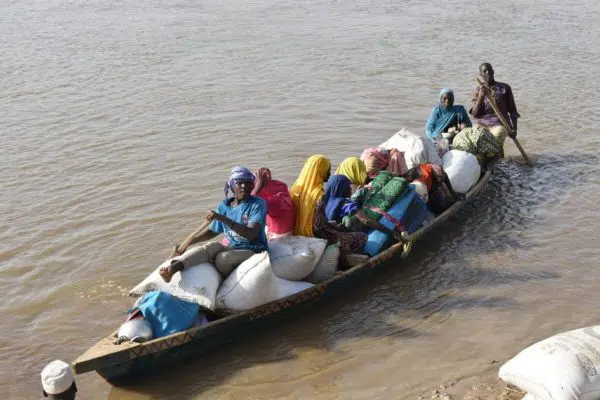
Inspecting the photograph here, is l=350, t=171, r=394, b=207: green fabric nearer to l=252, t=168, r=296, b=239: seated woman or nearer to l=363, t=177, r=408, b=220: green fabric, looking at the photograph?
l=363, t=177, r=408, b=220: green fabric

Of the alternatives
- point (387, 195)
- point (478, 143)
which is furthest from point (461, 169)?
point (387, 195)

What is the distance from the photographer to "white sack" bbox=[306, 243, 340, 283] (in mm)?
5883

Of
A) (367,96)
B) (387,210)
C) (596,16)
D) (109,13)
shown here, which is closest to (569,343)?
(387,210)

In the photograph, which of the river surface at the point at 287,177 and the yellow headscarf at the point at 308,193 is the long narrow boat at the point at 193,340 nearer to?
the river surface at the point at 287,177

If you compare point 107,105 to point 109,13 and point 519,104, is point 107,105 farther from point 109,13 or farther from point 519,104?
point 109,13

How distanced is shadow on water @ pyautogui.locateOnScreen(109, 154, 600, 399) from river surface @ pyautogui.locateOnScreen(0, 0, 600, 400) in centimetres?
2

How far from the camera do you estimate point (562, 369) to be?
4.12 metres

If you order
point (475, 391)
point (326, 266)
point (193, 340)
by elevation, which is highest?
point (326, 266)

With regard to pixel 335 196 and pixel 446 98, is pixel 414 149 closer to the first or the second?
pixel 446 98

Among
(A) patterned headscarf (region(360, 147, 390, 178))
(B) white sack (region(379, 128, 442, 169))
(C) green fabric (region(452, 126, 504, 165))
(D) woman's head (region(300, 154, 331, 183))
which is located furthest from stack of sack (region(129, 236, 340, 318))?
(C) green fabric (region(452, 126, 504, 165))

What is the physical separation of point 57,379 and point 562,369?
9.67 ft

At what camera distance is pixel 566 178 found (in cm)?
888

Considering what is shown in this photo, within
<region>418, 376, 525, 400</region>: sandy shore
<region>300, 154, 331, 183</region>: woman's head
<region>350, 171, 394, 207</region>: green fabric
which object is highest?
<region>300, 154, 331, 183</region>: woman's head

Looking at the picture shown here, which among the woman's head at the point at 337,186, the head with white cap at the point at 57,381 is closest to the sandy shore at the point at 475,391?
the woman's head at the point at 337,186
